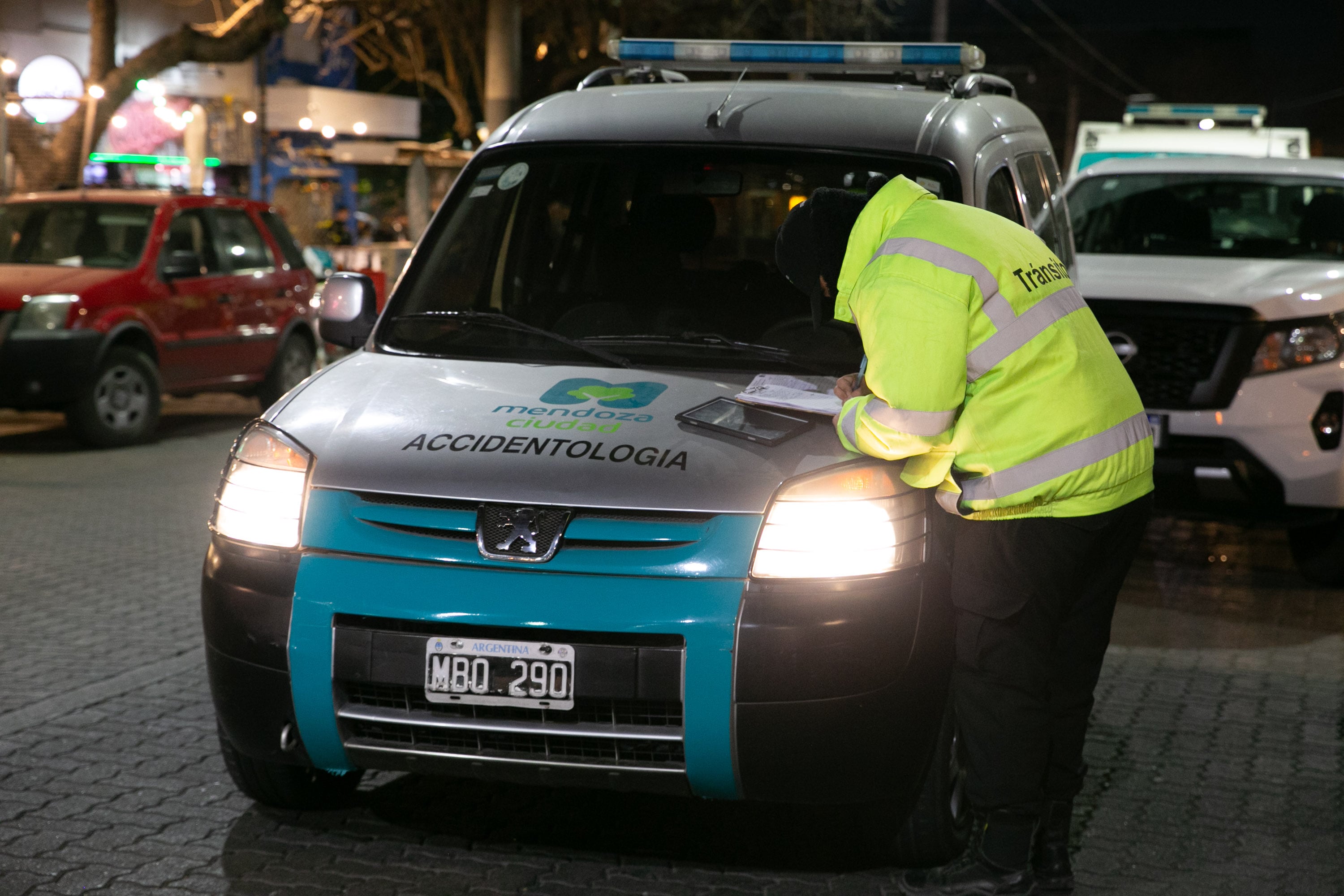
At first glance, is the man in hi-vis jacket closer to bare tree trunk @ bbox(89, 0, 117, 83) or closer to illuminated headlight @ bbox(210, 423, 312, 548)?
illuminated headlight @ bbox(210, 423, 312, 548)

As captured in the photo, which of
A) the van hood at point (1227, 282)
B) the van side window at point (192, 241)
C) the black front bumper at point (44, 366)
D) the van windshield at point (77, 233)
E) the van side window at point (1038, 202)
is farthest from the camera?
the van side window at point (192, 241)

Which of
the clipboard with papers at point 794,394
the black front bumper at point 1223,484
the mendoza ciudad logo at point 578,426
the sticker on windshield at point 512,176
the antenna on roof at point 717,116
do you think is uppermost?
the antenna on roof at point 717,116

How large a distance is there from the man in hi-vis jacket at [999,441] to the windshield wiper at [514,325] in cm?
79

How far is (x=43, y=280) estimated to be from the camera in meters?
11.8

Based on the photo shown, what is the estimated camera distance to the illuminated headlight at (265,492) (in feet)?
12.7

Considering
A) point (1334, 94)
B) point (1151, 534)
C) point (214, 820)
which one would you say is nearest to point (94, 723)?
point (214, 820)

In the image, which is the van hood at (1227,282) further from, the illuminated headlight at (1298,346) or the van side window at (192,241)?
the van side window at (192,241)

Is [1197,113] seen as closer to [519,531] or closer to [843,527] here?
[843,527]

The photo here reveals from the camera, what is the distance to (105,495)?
981 centimetres

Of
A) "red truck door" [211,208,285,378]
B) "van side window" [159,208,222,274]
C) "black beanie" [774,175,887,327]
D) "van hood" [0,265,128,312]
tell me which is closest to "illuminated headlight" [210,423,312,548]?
"black beanie" [774,175,887,327]

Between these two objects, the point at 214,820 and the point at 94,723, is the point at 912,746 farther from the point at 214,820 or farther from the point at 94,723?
the point at 94,723

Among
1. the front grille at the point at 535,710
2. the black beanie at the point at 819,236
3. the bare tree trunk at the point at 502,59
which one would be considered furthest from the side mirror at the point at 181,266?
the black beanie at the point at 819,236

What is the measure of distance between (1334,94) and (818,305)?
74.8 meters

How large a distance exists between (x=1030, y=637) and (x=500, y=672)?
47.6 inches
